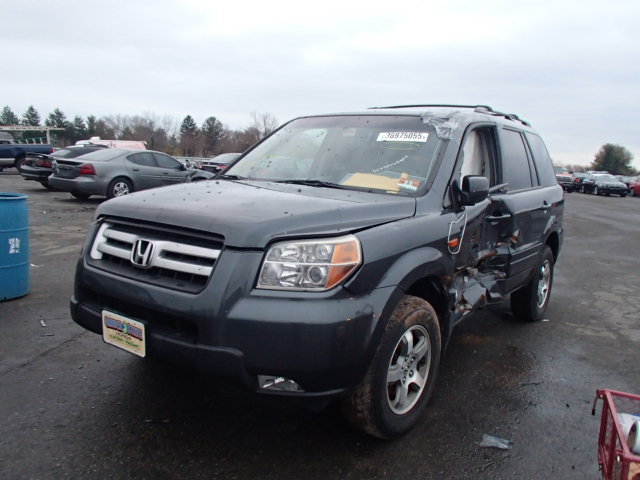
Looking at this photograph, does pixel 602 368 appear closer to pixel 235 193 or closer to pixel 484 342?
pixel 484 342

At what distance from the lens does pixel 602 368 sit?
3984 millimetres

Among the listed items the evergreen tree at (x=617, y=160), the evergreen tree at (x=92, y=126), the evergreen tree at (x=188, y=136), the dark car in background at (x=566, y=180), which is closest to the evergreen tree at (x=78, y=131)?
the evergreen tree at (x=92, y=126)

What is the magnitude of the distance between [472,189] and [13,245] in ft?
13.8

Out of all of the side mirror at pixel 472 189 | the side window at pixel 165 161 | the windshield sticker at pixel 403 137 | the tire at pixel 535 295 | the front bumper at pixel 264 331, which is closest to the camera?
the front bumper at pixel 264 331

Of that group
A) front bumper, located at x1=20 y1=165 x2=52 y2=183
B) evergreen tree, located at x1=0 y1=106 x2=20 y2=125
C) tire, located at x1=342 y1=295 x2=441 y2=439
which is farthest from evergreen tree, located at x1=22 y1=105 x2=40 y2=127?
tire, located at x1=342 y1=295 x2=441 y2=439

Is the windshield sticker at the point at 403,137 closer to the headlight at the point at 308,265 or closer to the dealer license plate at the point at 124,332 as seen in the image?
the headlight at the point at 308,265

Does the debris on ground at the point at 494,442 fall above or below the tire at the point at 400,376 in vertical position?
below

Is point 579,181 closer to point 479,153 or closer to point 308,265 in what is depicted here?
point 479,153

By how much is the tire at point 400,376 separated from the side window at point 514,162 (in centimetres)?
196

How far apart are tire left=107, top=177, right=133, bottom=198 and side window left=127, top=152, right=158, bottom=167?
2.06 feet

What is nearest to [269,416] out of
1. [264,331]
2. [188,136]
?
[264,331]

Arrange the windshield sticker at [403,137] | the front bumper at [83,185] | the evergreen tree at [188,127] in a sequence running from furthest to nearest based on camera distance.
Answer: the evergreen tree at [188,127], the front bumper at [83,185], the windshield sticker at [403,137]

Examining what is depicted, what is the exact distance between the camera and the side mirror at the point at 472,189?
3.11m

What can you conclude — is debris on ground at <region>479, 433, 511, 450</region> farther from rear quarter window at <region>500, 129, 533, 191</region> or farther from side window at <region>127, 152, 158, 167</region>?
side window at <region>127, 152, 158, 167</region>
